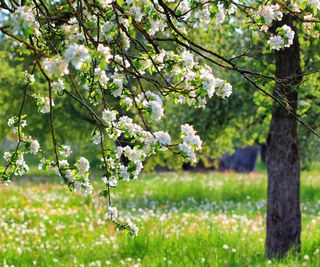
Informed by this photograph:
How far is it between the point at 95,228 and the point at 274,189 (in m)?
4.35

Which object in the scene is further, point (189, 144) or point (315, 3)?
point (315, 3)

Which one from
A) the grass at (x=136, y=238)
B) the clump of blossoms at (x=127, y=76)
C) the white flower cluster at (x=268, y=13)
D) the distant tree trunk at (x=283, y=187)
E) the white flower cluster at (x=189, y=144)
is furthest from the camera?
the distant tree trunk at (x=283, y=187)

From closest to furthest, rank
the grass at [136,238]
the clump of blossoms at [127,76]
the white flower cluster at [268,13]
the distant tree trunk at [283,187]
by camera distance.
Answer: the clump of blossoms at [127,76] < the white flower cluster at [268,13] < the grass at [136,238] < the distant tree trunk at [283,187]

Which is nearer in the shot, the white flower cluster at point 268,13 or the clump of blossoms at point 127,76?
the clump of blossoms at point 127,76

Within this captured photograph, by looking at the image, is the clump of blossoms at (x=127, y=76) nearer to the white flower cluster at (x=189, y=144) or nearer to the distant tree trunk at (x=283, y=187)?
the white flower cluster at (x=189, y=144)

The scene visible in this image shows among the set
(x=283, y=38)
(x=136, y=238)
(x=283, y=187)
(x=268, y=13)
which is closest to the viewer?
(x=268, y=13)

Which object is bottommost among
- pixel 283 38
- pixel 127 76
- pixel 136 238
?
pixel 136 238

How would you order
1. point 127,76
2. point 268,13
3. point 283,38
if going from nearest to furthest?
point 127,76
point 268,13
point 283,38

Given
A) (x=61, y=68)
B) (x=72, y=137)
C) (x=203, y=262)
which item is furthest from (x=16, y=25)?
(x=72, y=137)

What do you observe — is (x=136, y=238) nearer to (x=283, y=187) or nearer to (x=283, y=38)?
(x=283, y=187)

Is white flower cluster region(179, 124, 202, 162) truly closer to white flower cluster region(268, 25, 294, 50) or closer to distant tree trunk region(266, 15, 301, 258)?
white flower cluster region(268, 25, 294, 50)

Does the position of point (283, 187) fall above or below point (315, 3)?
below

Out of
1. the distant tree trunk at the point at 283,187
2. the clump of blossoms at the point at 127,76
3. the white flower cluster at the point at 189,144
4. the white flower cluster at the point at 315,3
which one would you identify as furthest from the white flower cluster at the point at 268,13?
the distant tree trunk at the point at 283,187

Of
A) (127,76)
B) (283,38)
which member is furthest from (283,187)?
(127,76)
